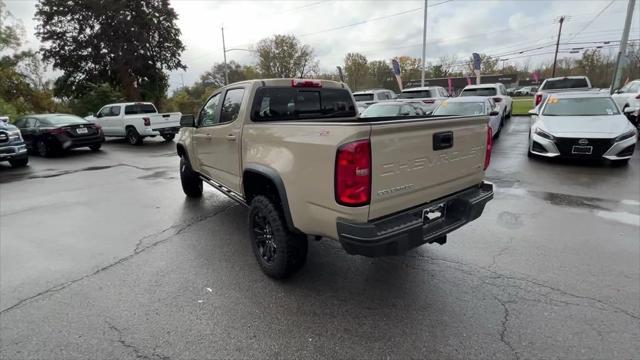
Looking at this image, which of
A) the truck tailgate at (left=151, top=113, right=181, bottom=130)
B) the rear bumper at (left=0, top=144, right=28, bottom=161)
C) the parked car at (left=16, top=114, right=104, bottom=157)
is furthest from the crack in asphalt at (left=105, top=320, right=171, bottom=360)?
the truck tailgate at (left=151, top=113, right=181, bottom=130)

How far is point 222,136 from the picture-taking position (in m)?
4.20

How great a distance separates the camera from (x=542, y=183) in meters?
6.54

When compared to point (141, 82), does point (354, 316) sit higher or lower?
lower

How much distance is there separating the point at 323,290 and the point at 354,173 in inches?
54.5

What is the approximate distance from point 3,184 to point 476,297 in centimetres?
1053

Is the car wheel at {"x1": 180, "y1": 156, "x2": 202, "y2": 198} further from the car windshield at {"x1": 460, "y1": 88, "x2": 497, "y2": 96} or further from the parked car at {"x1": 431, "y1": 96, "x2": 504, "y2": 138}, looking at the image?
the car windshield at {"x1": 460, "y1": 88, "x2": 497, "y2": 96}

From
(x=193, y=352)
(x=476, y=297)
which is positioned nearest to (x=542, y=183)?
(x=476, y=297)

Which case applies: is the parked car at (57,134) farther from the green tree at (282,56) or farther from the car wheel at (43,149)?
the green tree at (282,56)

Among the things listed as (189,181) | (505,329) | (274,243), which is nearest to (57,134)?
(189,181)

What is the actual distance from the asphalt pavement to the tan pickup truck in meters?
0.54

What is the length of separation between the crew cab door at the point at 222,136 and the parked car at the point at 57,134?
988 centimetres

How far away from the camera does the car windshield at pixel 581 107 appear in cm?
795

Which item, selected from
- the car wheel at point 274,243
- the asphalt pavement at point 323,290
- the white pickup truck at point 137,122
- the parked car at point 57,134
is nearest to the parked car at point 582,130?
the asphalt pavement at point 323,290

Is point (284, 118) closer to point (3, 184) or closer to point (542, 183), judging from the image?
point (542, 183)
